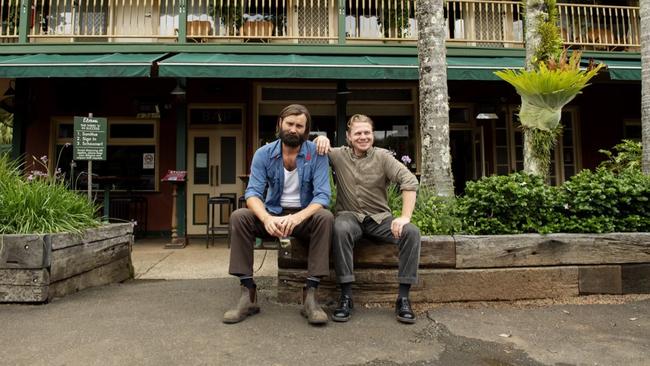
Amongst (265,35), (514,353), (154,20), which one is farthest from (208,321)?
(154,20)

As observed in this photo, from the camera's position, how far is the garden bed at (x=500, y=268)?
3127 mm

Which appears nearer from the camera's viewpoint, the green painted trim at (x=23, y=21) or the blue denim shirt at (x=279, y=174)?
the blue denim shirt at (x=279, y=174)

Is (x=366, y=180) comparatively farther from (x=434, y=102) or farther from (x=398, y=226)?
(x=434, y=102)

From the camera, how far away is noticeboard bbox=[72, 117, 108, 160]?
5.38 meters

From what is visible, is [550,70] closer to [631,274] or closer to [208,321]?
[631,274]

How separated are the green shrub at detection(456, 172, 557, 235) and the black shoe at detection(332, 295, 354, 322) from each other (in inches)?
48.4

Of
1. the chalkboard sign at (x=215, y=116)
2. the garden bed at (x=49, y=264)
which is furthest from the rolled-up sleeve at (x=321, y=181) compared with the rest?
the chalkboard sign at (x=215, y=116)

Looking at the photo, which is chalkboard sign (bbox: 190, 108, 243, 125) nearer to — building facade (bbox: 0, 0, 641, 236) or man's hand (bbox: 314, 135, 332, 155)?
building facade (bbox: 0, 0, 641, 236)

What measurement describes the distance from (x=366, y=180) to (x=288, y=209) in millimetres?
615

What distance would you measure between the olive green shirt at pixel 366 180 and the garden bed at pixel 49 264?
7.22ft

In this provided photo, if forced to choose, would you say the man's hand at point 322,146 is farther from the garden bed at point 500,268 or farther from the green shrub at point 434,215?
the green shrub at point 434,215

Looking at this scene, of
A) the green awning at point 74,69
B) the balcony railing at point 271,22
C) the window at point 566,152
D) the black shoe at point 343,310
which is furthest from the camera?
the window at point 566,152

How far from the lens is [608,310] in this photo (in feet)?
10.1

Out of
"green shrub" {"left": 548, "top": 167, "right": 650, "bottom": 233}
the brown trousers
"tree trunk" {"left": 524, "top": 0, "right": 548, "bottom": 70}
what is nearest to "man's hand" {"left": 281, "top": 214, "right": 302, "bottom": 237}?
the brown trousers
